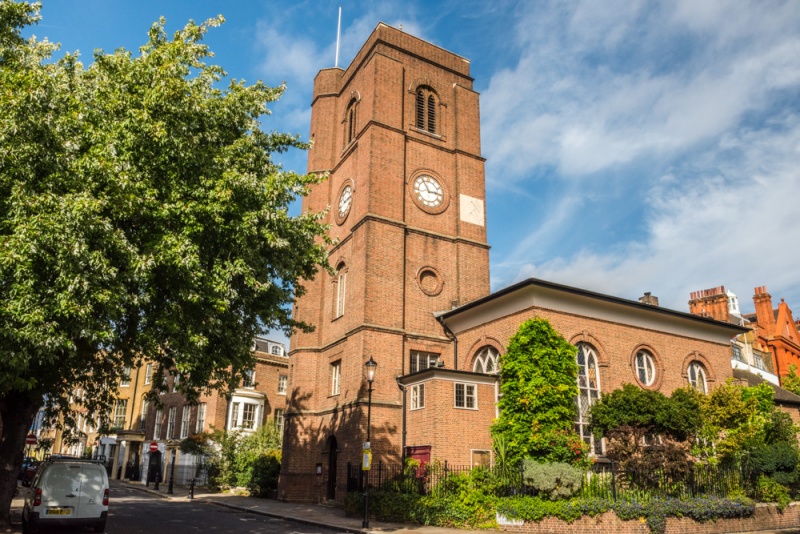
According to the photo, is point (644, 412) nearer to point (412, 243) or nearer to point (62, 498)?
point (412, 243)

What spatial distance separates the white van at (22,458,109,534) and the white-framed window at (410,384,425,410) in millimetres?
11450

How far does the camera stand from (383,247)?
2667cm

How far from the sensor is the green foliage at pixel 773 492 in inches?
810

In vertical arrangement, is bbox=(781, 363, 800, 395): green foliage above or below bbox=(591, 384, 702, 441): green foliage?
above

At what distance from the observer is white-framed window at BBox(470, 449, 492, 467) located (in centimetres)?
2167

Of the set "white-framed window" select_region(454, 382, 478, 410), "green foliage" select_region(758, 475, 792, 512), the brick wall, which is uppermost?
"white-framed window" select_region(454, 382, 478, 410)

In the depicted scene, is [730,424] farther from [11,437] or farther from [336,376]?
[11,437]

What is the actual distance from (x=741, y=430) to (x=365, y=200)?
18.1 m

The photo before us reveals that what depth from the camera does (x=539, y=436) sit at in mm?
19219

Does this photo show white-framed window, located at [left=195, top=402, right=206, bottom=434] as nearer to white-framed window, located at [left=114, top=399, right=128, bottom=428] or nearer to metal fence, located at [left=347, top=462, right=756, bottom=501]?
white-framed window, located at [left=114, top=399, right=128, bottom=428]

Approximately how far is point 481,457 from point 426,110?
722 inches

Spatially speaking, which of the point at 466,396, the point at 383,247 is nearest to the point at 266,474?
the point at 383,247

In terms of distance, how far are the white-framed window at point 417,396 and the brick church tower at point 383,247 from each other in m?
0.87

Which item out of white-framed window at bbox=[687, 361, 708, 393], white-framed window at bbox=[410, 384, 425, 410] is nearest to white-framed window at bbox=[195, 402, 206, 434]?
white-framed window at bbox=[410, 384, 425, 410]
